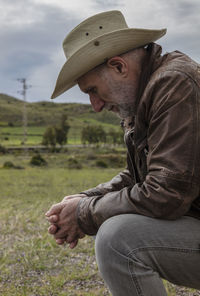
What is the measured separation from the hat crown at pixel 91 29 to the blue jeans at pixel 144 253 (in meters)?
1.21

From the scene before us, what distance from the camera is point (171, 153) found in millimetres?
1984

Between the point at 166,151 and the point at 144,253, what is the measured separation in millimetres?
562

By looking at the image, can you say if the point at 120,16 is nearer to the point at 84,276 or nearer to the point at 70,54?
the point at 70,54

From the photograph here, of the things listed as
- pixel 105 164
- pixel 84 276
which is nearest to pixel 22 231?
pixel 84 276

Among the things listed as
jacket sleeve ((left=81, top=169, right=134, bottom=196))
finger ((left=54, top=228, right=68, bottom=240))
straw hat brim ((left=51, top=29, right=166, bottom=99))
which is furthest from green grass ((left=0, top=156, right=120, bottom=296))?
straw hat brim ((left=51, top=29, right=166, bottom=99))

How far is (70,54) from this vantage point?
2580 millimetres

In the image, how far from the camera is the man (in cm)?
199

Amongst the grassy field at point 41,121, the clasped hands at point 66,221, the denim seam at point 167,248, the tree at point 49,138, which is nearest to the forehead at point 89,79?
the clasped hands at point 66,221

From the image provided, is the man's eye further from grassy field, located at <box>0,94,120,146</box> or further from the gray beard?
grassy field, located at <box>0,94,120,146</box>

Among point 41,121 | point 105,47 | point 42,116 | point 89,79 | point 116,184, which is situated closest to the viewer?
point 105,47

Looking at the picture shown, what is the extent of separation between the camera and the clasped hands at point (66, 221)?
2.41m

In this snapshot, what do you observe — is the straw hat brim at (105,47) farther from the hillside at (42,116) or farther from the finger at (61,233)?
the hillside at (42,116)

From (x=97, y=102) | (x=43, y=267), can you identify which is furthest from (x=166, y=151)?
(x=43, y=267)

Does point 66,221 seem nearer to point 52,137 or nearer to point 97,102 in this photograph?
point 97,102
